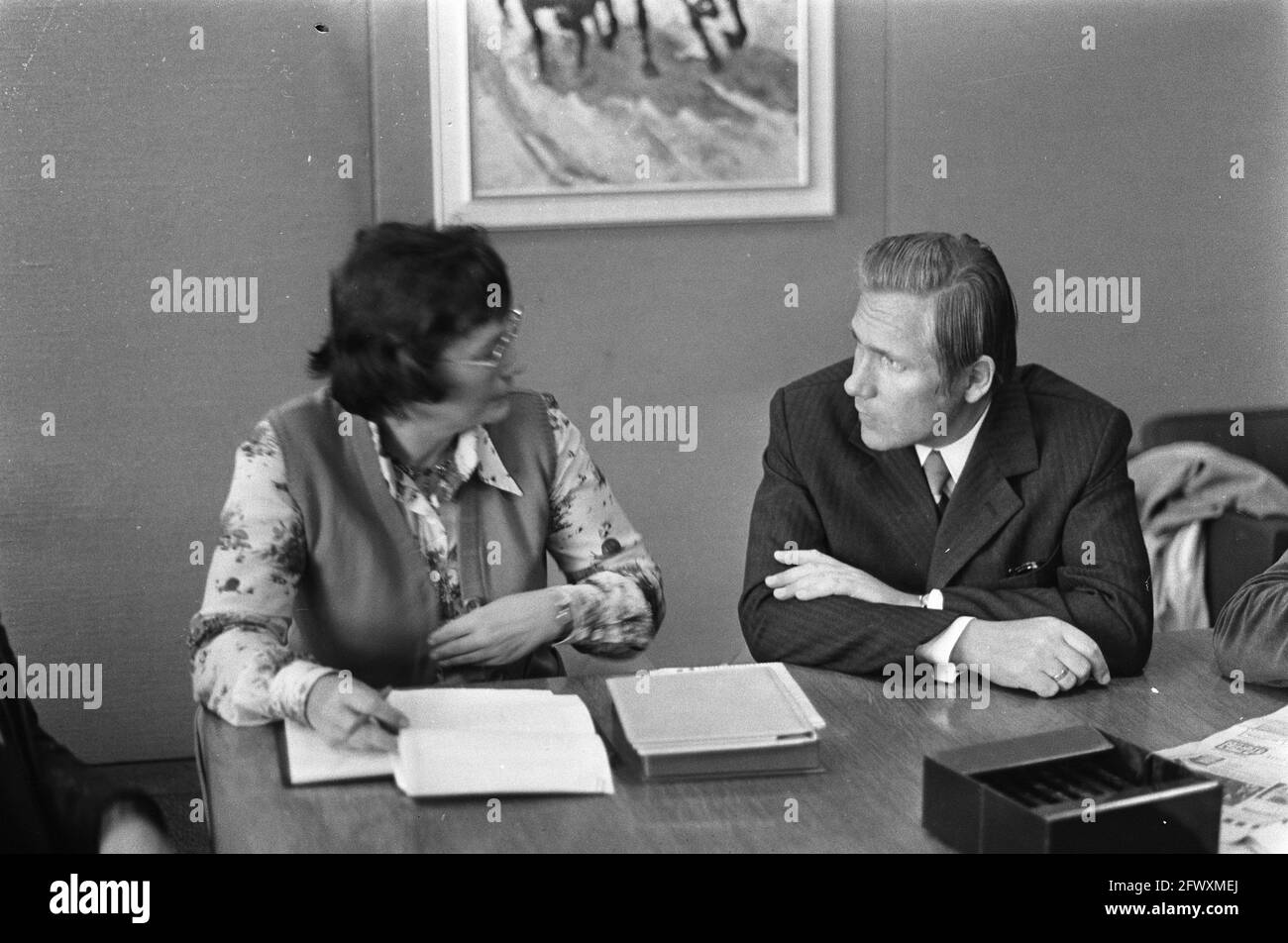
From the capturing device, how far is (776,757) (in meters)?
1.34

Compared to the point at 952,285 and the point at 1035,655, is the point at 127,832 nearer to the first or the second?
the point at 1035,655

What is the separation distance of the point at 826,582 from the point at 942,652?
0.61 ft

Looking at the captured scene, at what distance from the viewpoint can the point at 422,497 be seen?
179 cm

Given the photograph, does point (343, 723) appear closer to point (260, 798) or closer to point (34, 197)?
point (260, 798)

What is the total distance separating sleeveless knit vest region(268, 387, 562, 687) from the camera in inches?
67.6

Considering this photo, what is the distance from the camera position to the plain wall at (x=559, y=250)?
6.22 feet

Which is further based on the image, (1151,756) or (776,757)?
(776,757)

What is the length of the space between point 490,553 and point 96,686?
716mm

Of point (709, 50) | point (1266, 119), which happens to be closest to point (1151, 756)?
point (709, 50)

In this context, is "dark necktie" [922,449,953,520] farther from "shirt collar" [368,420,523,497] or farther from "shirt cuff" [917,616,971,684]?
"shirt collar" [368,420,523,497]

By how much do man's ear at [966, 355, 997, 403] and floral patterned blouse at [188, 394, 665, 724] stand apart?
54cm

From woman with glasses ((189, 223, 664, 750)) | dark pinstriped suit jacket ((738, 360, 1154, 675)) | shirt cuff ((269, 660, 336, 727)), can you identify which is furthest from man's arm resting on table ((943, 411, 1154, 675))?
shirt cuff ((269, 660, 336, 727))
